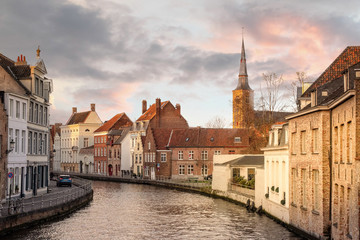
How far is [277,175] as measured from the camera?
30.3m

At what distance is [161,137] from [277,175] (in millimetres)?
45689

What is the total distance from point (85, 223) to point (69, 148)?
82521 mm

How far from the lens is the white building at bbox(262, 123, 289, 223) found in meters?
27.8

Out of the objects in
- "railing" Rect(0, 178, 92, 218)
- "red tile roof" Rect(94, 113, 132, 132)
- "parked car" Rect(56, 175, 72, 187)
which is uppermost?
"red tile roof" Rect(94, 113, 132, 132)

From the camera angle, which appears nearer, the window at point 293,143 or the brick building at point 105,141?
the window at point 293,143

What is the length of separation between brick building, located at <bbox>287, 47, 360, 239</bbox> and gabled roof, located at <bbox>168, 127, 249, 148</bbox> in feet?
144

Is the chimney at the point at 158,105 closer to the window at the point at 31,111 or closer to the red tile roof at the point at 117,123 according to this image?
the red tile roof at the point at 117,123

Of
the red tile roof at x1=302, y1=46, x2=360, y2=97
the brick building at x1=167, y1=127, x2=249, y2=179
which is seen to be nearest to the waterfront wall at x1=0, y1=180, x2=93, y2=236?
the red tile roof at x1=302, y1=46, x2=360, y2=97

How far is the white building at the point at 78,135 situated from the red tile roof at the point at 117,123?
5.91 metres

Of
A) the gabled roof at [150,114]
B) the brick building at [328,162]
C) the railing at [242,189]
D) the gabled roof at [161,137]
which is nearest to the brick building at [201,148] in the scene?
the gabled roof at [161,137]

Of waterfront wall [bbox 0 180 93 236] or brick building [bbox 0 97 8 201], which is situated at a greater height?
brick building [bbox 0 97 8 201]

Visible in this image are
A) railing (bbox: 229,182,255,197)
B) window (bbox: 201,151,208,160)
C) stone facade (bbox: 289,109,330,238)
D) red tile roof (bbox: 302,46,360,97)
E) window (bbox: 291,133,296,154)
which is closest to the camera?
stone facade (bbox: 289,109,330,238)

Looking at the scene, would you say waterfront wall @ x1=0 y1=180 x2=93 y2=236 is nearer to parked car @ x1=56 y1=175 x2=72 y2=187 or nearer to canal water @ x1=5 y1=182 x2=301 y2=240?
canal water @ x1=5 y1=182 x2=301 y2=240

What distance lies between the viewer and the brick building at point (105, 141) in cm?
9362
